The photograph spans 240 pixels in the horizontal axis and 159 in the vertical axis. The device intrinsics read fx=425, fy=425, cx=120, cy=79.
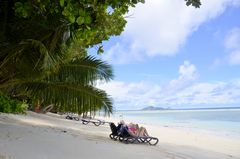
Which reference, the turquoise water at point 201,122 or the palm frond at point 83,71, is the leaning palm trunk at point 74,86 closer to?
the palm frond at point 83,71

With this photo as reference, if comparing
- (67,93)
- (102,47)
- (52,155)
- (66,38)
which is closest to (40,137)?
(67,93)

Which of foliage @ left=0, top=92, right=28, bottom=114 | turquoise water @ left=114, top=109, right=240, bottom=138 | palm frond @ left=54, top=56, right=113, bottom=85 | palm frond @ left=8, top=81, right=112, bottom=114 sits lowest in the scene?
palm frond @ left=8, top=81, right=112, bottom=114

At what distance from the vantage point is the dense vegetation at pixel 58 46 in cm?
452

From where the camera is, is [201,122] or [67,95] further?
[201,122]

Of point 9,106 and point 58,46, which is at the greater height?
point 9,106

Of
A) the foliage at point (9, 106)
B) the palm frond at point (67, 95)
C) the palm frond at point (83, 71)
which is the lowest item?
the palm frond at point (67, 95)

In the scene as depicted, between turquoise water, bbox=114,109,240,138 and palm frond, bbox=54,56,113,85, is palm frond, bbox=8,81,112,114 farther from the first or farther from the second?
turquoise water, bbox=114,109,240,138

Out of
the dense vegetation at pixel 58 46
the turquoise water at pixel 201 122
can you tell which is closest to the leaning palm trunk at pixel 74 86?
the dense vegetation at pixel 58 46

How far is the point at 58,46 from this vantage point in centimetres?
695

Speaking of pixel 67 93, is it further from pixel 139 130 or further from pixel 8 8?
pixel 139 130

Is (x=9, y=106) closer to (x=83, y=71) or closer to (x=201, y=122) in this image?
(x=83, y=71)

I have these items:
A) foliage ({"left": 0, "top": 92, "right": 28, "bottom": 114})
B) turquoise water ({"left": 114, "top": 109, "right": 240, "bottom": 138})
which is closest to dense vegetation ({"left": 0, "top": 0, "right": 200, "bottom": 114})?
turquoise water ({"left": 114, "top": 109, "right": 240, "bottom": 138})

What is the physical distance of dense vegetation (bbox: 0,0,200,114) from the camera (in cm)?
452

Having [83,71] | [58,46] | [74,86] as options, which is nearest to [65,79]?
[74,86]
